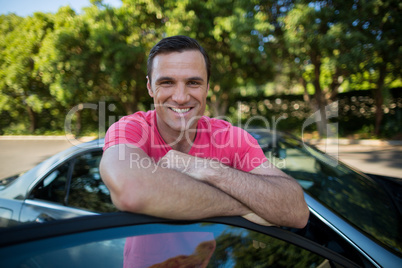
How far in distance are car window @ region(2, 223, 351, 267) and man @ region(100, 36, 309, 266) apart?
0.09 metres

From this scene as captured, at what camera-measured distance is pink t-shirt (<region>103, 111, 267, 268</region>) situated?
3.02 ft

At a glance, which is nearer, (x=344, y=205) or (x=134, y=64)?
(x=344, y=205)

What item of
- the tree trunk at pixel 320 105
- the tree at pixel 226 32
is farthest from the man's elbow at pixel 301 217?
the tree trunk at pixel 320 105

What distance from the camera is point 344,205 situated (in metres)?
1.50

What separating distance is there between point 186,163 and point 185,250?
37 cm

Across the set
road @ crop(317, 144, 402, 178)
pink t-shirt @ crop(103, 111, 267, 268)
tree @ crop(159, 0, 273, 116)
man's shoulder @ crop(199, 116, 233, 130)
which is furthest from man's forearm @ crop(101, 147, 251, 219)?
tree @ crop(159, 0, 273, 116)

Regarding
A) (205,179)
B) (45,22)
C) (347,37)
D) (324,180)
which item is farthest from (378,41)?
(45,22)

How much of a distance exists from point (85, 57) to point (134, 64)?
2.26m

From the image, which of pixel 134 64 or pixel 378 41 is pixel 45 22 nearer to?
pixel 134 64

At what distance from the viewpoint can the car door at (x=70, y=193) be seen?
181 cm

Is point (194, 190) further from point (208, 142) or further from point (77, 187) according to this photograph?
point (77, 187)

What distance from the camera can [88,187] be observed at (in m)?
2.00

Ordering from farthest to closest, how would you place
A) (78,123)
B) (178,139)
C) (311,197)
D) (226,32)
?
(78,123) < (226,32) < (178,139) < (311,197)

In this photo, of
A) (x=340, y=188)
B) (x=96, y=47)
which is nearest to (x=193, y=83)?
(x=340, y=188)
